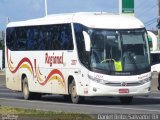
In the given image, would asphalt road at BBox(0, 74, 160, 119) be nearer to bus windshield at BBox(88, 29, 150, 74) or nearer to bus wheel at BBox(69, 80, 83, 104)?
bus wheel at BBox(69, 80, 83, 104)

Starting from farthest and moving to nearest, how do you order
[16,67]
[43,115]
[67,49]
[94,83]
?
[16,67] < [67,49] < [94,83] < [43,115]

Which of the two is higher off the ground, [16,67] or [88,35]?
[88,35]

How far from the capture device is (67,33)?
27609 mm

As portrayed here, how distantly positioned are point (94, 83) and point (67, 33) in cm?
291

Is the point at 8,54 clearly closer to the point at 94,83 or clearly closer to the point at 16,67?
the point at 16,67

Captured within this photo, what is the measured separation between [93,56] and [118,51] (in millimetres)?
960

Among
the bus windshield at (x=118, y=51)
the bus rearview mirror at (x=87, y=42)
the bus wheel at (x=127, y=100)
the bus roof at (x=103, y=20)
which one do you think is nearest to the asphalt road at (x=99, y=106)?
the bus wheel at (x=127, y=100)

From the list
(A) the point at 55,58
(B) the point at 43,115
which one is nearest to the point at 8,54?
(A) the point at 55,58

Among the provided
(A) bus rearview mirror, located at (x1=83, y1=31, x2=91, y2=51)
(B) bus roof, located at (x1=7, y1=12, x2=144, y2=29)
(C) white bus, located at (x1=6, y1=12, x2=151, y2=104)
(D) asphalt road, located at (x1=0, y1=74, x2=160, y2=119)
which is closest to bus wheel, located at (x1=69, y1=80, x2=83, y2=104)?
(C) white bus, located at (x1=6, y1=12, x2=151, y2=104)

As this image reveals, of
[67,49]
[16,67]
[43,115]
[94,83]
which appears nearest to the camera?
[43,115]

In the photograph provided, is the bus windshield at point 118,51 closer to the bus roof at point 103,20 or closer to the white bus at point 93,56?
the white bus at point 93,56

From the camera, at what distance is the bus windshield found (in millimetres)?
25781

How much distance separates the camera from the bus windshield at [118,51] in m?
25.8

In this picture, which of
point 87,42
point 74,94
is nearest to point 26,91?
point 74,94
